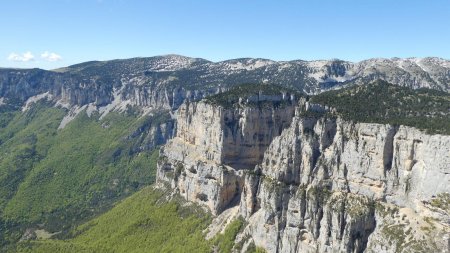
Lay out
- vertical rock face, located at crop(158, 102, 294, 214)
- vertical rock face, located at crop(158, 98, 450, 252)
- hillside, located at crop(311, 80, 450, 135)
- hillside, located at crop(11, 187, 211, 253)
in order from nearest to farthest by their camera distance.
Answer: vertical rock face, located at crop(158, 98, 450, 252) < hillside, located at crop(311, 80, 450, 135) < hillside, located at crop(11, 187, 211, 253) < vertical rock face, located at crop(158, 102, 294, 214)

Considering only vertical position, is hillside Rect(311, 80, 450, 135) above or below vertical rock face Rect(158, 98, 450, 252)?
above

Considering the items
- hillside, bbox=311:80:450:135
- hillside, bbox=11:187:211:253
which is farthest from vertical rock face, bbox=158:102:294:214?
hillside, bbox=311:80:450:135

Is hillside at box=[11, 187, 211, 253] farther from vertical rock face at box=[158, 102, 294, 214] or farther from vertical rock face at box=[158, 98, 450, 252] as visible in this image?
vertical rock face at box=[158, 98, 450, 252]

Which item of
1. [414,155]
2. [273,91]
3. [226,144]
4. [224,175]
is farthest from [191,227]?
[414,155]

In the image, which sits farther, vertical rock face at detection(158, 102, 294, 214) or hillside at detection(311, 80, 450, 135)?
vertical rock face at detection(158, 102, 294, 214)

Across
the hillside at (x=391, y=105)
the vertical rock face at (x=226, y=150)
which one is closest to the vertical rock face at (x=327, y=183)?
the vertical rock face at (x=226, y=150)

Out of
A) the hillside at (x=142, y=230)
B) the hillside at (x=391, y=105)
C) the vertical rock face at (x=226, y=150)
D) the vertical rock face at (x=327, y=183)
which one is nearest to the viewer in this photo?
the vertical rock face at (x=327, y=183)

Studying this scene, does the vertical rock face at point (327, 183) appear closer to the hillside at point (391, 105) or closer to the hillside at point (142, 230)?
the hillside at point (391, 105)

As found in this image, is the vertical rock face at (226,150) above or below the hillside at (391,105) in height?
below
